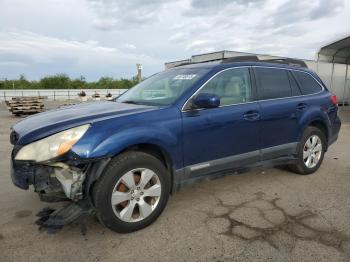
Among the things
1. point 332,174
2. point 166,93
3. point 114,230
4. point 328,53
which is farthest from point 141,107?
point 328,53

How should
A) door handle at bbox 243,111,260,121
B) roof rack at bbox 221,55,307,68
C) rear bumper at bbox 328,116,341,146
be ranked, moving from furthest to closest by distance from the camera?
rear bumper at bbox 328,116,341,146 → roof rack at bbox 221,55,307,68 → door handle at bbox 243,111,260,121

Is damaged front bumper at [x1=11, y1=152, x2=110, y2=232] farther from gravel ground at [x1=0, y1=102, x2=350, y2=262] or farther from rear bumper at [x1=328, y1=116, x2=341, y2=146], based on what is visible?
rear bumper at [x1=328, y1=116, x2=341, y2=146]

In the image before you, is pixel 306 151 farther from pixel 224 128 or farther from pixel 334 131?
pixel 224 128

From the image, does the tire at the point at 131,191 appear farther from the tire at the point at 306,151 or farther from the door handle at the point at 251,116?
the tire at the point at 306,151

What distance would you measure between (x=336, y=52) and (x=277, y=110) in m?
17.2

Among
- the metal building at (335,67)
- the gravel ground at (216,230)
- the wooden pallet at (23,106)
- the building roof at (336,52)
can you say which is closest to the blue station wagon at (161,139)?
the gravel ground at (216,230)

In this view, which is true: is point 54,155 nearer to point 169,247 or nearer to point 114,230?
point 114,230

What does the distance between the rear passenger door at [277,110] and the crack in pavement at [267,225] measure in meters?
0.82

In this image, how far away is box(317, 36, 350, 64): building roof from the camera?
16688 mm

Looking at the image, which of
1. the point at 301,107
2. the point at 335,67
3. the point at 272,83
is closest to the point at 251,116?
the point at 272,83

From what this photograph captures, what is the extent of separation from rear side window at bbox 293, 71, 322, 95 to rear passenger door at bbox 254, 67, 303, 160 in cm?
18

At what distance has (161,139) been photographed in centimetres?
313

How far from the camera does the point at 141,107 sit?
343 centimetres

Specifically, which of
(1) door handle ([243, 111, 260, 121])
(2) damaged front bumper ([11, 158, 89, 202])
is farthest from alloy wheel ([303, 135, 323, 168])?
(2) damaged front bumper ([11, 158, 89, 202])
